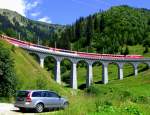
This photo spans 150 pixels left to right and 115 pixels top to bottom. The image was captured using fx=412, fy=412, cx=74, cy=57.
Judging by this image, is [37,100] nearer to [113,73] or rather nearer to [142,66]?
[142,66]

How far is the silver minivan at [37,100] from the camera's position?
31.5 meters

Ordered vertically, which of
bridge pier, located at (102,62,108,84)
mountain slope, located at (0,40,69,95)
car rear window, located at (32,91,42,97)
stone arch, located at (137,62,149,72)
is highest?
stone arch, located at (137,62,149,72)

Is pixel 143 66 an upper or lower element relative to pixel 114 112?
upper

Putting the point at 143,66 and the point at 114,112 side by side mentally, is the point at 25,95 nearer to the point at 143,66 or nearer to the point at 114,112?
the point at 114,112

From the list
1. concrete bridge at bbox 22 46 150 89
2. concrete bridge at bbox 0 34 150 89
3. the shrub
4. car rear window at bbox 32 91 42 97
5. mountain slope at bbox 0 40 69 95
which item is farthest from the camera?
concrete bridge at bbox 22 46 150 89

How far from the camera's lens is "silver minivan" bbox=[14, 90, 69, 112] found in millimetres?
31547

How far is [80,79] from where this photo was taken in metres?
175

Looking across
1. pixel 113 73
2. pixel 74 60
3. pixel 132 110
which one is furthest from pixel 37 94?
pixel 113 73

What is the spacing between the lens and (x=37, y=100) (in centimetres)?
3203

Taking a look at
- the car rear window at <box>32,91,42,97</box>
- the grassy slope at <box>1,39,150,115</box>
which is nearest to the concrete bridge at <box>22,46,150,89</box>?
the grassy slope at <box>1,39,150,115</box>

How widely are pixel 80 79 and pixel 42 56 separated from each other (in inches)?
2416

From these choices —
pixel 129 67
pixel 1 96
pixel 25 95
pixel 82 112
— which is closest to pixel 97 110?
pixel 82 112

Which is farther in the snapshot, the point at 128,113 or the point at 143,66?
the point at 143,66

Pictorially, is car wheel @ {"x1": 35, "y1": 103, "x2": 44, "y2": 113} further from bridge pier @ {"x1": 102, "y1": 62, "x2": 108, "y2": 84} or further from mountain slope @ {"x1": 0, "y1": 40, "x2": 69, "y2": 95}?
bridge pier @ {"x1": 102, "y1": 62, "x2": 108, "y2": 84}
